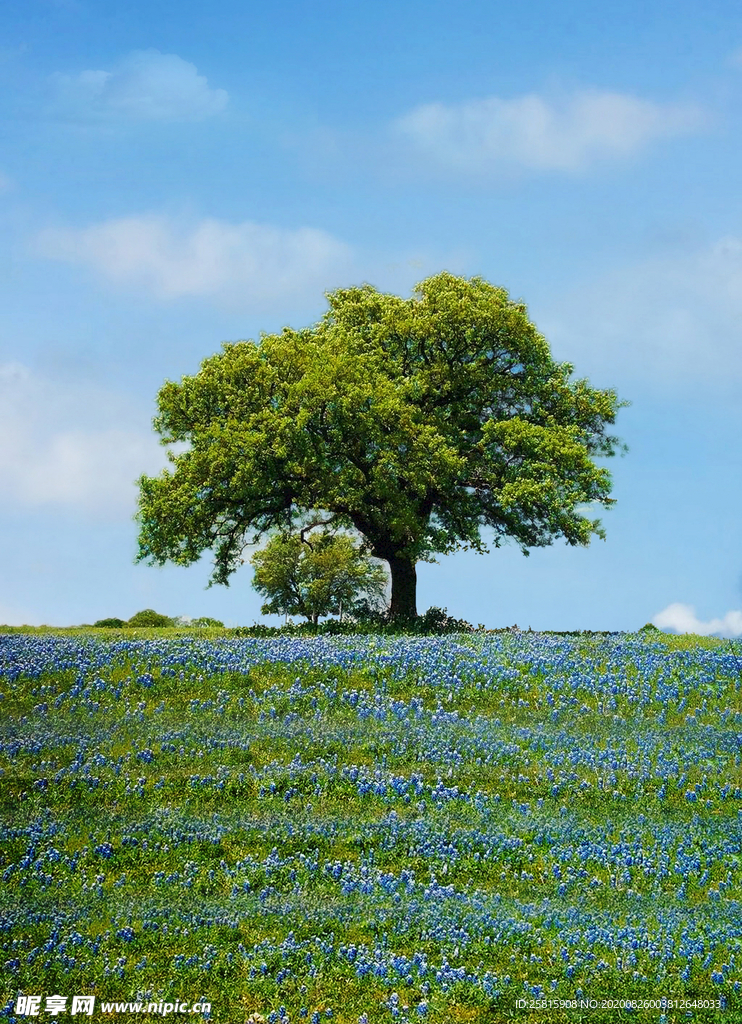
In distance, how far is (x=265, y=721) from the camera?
16562mm

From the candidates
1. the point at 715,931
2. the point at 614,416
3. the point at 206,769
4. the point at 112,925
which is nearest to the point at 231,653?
the point at 206,769

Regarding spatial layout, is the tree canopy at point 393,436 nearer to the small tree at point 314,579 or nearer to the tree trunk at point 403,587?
the tree trunk at point 403,587

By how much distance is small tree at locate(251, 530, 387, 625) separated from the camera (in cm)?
4875

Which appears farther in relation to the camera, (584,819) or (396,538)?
(396,538)

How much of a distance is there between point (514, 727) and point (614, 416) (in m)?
24.0

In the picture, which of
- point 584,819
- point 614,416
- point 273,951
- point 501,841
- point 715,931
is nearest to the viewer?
point 273,951

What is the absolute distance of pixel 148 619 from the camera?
49156 mm

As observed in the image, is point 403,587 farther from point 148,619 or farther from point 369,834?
point 369,834

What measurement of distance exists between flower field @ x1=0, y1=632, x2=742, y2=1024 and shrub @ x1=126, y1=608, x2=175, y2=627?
28.9 meters

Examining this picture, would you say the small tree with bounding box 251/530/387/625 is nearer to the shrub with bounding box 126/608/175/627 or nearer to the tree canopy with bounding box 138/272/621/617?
the shrub with bounding box 126/608/175/627

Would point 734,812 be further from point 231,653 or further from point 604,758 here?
point 231,653

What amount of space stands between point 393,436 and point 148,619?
2156 cm

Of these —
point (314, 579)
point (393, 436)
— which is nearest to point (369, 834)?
point (393, 436)

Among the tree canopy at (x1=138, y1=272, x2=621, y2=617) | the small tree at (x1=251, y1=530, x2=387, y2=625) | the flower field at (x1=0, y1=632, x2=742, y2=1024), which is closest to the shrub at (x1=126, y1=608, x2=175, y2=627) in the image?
the small tree at (x1=251, y1=530, x2=387, y2=625)
